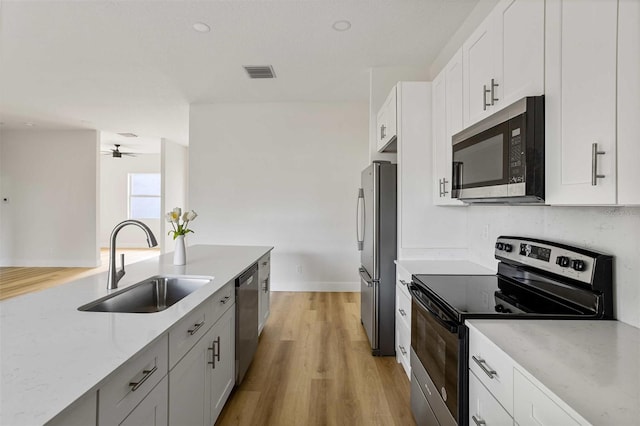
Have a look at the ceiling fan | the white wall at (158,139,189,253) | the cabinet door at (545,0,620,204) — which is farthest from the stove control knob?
the ceiling fan

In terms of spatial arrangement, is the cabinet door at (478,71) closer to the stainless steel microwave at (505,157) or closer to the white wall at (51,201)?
the stainless steel microwave at (505,157)

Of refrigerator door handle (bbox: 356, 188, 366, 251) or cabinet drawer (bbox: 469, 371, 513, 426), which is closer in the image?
cabinet drawer (bbox: 469, 371, 513, 426)

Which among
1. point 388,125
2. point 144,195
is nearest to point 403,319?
point 388,125

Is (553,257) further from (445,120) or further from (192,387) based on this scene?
(192,387)

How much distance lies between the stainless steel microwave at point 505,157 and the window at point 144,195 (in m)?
9.94

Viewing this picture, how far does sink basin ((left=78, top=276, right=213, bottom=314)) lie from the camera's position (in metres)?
1.66

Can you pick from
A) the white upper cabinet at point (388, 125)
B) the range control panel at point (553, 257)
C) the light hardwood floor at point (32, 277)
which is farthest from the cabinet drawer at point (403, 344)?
the light hardwood floor at point (32, 277)

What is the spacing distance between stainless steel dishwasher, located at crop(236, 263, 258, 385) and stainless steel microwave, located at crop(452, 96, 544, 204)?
1542mm

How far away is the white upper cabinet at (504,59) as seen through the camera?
128 centimetres

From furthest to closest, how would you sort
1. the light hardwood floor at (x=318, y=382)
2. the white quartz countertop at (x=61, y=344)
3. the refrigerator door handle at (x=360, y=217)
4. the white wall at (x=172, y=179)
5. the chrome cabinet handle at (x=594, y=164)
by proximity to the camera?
the white wall at (x=172, y=179), the refrigerator door handle at (x=360, y=217), the light hardwood floor at (x=318, y=382), the chrome cabinet handle at (x=594, y=164), the white quartz countertop at (x=61, y=344)

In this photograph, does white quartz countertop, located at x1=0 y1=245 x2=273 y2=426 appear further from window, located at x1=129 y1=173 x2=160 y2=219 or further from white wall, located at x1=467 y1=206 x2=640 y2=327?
window, located at x1=129 y1=173 x2=160 y2=219

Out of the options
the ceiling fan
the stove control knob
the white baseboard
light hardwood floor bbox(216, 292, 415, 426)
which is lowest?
light hardwood floor bbox(216, 292, 415, 426)

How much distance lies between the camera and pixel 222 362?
187cm

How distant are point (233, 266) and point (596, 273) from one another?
6.59 feet
